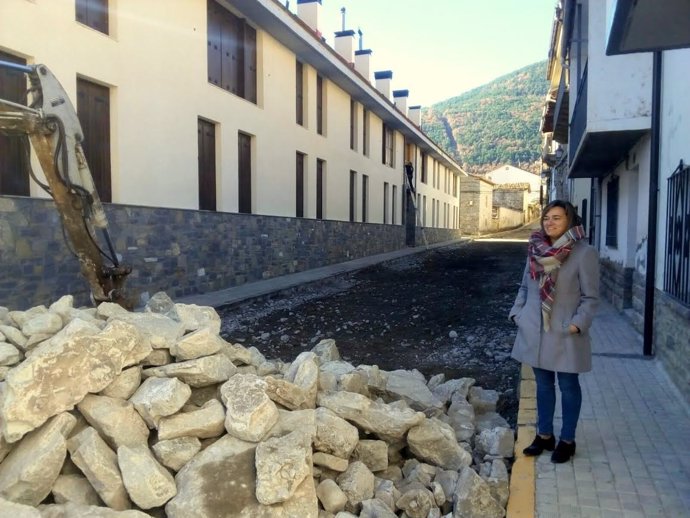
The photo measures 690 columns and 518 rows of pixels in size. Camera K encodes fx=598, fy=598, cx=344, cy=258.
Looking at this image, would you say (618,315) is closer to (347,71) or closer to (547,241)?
(547,241)

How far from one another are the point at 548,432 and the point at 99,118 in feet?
29.3

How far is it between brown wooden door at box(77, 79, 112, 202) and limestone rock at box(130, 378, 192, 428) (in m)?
7.19

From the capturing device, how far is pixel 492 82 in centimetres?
14375

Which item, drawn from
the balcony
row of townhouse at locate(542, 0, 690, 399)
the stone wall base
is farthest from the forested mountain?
the balcony

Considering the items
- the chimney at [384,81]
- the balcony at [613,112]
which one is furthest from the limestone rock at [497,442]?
the chimney at [384,81]

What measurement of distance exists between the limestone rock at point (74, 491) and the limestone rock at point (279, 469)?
0.85 meters

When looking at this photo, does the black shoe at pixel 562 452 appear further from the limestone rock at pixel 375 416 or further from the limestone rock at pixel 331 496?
the limestone rock at pixel 331 496

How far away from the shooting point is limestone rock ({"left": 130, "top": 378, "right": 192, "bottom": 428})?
337cm

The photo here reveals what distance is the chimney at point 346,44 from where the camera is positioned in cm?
2486

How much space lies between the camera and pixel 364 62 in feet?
85.1

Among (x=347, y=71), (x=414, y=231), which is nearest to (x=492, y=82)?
(x=414, y=231)

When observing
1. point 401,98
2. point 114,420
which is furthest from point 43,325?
point 401,98

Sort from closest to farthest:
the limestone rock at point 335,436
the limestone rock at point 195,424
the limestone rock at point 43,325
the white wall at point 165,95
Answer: the limestone rock at point 195,424 < the limestone rock at point 335,436 < the limestone rock at point 43,325 < the white wall at point 165,95

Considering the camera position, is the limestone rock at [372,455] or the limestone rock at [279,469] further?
the limestone rock at [372,455]
